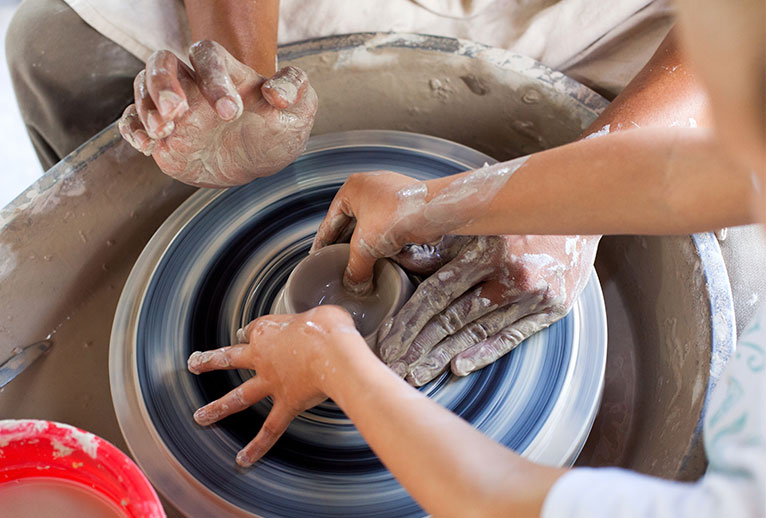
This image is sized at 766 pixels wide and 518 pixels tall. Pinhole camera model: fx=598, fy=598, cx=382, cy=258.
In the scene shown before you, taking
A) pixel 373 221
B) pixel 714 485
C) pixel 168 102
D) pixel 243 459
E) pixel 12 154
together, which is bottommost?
pixel 12 154

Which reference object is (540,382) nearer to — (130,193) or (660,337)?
(660,337)

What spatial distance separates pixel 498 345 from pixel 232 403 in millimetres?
506

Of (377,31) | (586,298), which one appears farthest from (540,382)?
(377,31)

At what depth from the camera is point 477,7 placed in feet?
5.18

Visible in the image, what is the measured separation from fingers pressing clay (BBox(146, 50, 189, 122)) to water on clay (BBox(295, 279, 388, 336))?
0.43m

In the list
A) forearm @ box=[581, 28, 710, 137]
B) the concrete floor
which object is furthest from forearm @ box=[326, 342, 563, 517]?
the concrete floor

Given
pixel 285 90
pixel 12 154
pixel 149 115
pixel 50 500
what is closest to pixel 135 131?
pixel 149 115

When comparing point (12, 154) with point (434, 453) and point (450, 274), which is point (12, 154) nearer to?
point (450, 274)

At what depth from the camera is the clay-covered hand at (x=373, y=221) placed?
3.49 feet

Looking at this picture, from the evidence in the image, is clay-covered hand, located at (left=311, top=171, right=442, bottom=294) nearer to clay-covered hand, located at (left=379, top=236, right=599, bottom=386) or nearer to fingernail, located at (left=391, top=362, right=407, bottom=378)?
clay-covered hand, located at (left=379, top=236, right=599, bottom=386)

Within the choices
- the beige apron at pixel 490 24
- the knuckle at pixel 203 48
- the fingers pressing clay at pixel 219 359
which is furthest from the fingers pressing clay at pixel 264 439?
the beige apron at pixel 490 24

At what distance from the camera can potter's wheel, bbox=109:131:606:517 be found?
3.44 feet

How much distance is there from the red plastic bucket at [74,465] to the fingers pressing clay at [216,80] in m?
0.54

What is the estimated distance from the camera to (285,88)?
42.6 inches
